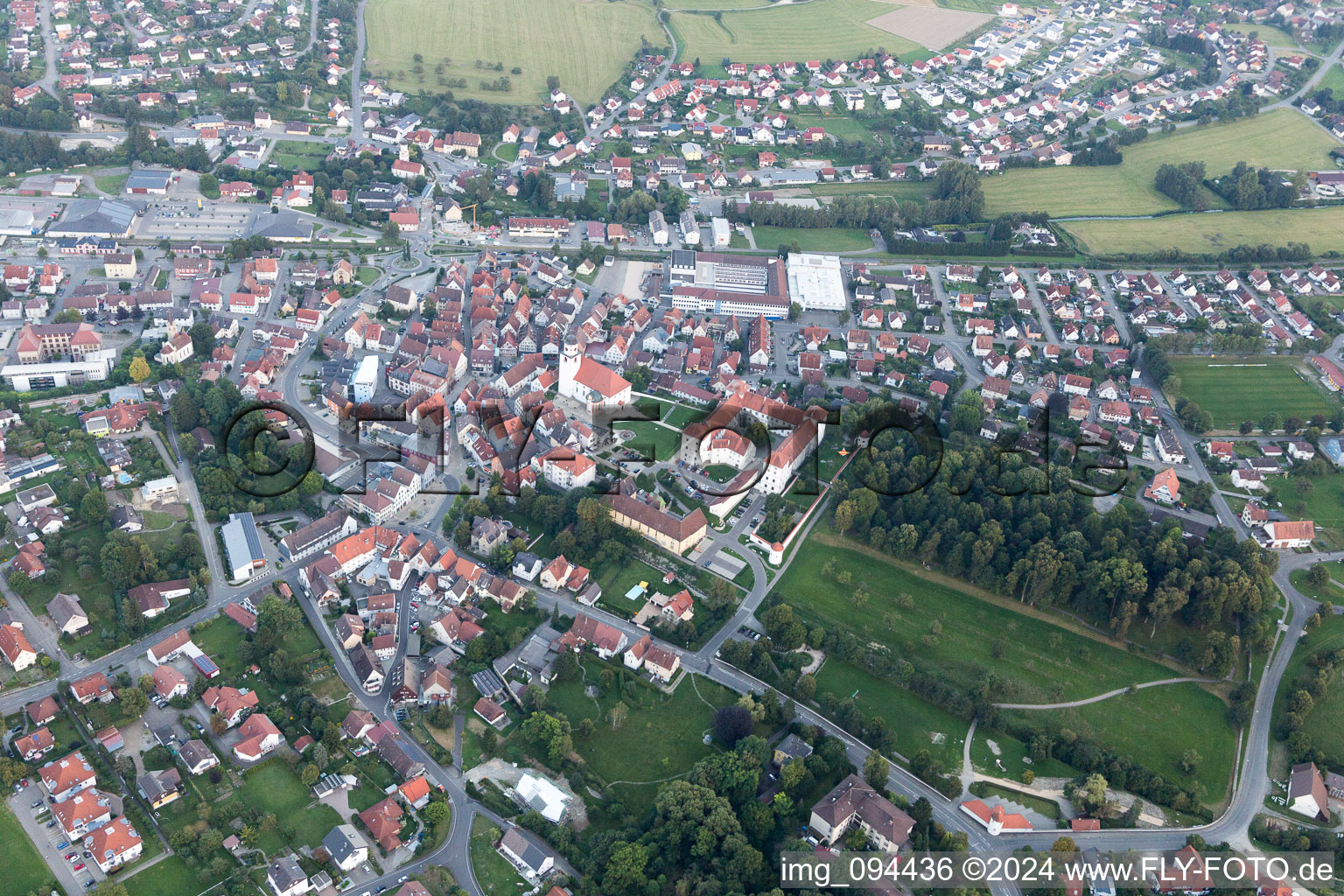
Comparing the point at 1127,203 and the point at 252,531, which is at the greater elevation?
the point at 1127,203

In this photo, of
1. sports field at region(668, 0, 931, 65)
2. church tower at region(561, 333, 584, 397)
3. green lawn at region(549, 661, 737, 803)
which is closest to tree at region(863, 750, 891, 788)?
green lawn at region(549, 661, 737, 803)

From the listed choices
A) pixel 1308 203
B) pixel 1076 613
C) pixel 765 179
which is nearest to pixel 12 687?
pixel 1076 613

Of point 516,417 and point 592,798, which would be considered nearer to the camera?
point 592,798

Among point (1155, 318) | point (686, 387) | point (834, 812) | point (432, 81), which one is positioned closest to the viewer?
point (834, 812)

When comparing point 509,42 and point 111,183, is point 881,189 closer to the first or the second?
point 509,42

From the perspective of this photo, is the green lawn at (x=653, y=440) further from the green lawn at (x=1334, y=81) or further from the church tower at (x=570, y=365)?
the green lawn at (x=1334, y=81)

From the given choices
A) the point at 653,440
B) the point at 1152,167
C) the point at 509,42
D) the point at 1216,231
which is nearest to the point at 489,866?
the point at 653,440

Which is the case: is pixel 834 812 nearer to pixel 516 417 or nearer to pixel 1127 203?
pixel 516 417
